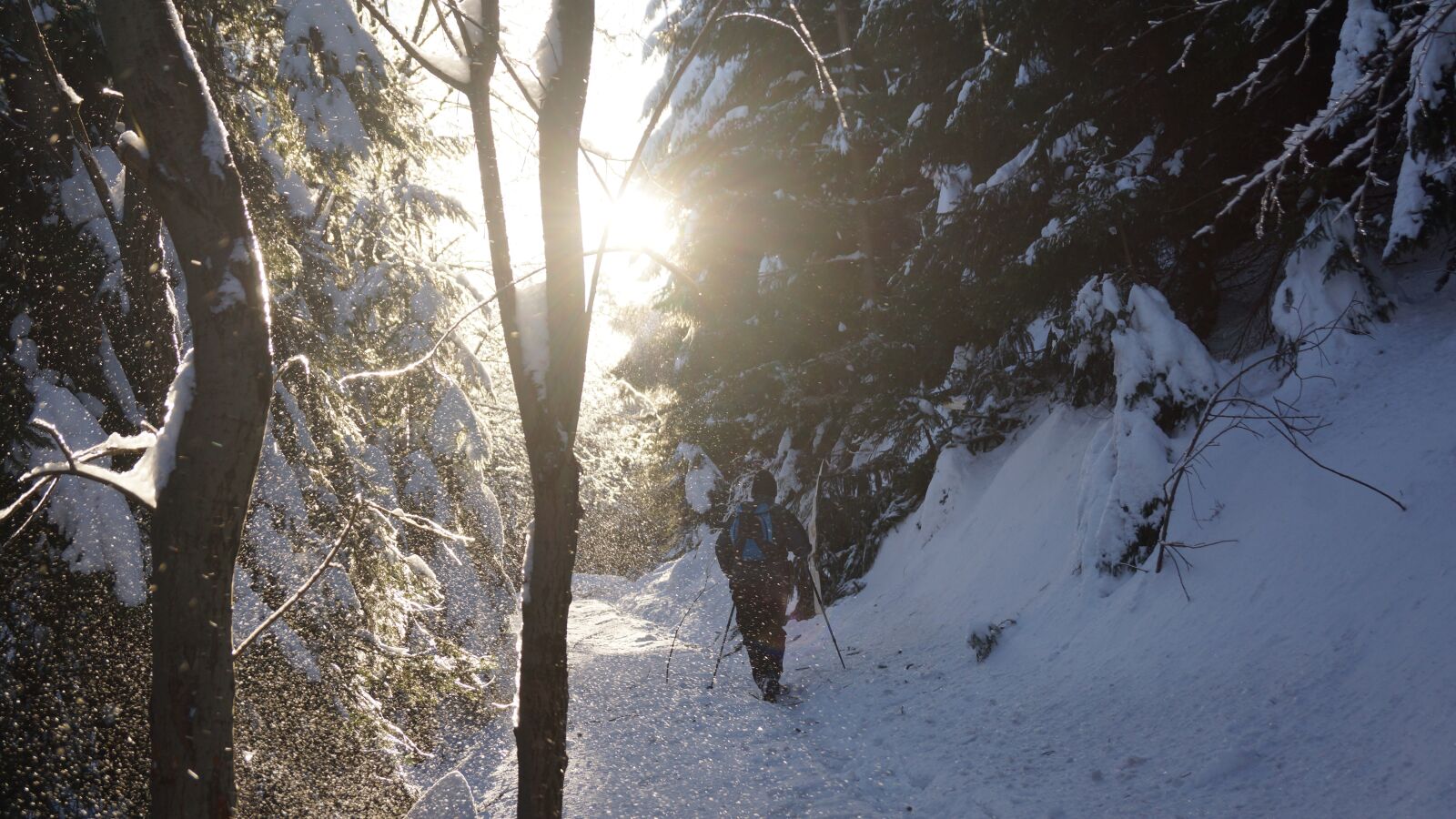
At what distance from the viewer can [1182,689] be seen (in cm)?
417

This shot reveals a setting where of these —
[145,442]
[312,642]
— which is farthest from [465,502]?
[145,442]

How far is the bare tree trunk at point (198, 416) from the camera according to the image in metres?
2.36

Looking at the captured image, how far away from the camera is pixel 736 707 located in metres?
6.28

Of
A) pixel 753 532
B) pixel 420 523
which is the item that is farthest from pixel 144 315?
pixel 753 532

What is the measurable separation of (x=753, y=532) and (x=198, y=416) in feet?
17.6

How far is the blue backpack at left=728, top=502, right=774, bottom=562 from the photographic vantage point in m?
7.16

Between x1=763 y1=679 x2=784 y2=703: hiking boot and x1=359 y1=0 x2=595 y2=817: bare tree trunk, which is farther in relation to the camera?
x1=763 y1=679 x2=784 y2=703: hiking boot

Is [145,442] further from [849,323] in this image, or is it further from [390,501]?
[849,323]

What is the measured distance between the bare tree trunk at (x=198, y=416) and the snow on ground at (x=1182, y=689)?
260 centimetres

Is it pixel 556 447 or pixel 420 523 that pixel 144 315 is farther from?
pixel 556 447

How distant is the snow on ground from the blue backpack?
4.24ft

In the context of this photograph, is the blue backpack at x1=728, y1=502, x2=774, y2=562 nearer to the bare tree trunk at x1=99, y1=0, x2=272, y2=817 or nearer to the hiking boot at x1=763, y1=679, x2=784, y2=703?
the hiking boot at x1=763, y1=679, x2=784, y2=703

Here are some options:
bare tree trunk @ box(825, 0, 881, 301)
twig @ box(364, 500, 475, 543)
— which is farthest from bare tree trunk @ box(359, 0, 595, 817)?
bare tree trunk @ box(825, 0, 881, 301)

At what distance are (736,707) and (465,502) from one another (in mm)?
4627
